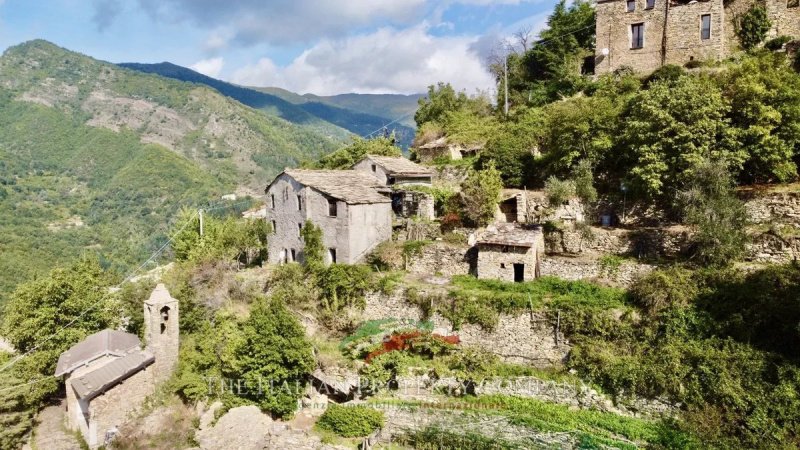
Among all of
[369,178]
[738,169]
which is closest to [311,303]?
[369,178]

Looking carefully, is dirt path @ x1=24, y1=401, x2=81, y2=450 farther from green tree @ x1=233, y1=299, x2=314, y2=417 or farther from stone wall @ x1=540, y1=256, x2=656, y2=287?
stone wall @ x1=540, y1=256, x2=656, y2=287

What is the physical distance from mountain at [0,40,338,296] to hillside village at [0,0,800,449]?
127 ft

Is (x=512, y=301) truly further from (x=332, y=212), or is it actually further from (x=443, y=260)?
(x=332, y=212)

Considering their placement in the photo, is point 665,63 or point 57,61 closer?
point 665,63

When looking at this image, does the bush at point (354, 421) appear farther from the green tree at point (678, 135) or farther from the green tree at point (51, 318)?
the green tree at point (678, 135)

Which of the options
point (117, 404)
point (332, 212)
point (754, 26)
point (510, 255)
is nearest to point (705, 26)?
point (754, 26)

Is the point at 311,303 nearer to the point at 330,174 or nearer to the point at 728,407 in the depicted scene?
the point at 330,174

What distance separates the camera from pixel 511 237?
2011cm

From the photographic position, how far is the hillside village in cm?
1421

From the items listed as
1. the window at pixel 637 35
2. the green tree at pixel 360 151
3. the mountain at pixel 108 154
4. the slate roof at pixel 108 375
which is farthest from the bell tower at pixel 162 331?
the mountain at pixel 108 154

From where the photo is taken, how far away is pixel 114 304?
79.9 ft

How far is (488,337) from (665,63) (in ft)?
72.5

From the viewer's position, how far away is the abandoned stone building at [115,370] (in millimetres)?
17469

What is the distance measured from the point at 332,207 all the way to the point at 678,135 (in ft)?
51.6
